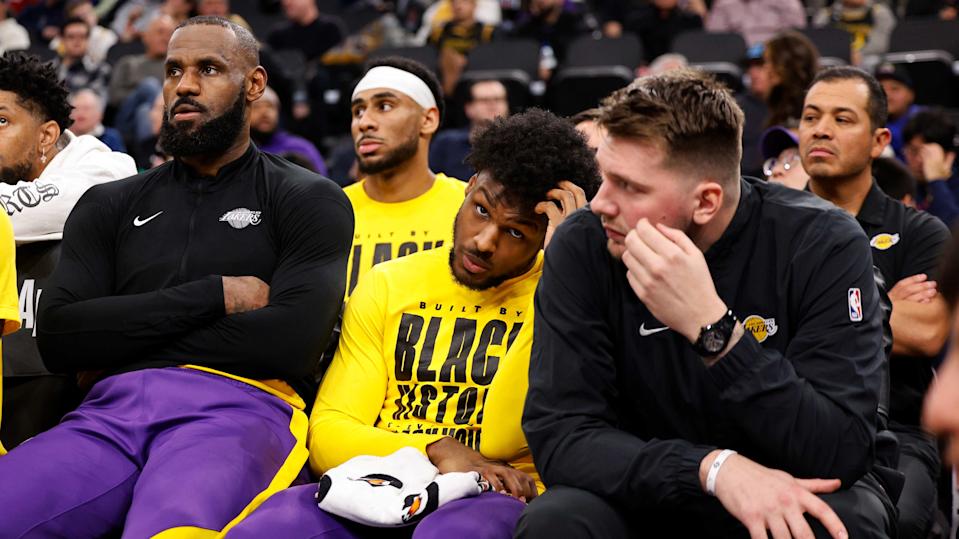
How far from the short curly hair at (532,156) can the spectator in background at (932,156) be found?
380cm

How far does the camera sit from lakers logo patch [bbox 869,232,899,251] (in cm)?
433

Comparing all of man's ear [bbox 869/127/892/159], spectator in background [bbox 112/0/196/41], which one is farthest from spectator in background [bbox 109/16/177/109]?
man's ear [bbox 869/127/892/159]

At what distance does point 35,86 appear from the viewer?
4.32 metres

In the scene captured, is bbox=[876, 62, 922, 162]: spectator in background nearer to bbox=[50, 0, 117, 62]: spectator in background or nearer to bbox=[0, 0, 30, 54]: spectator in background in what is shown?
bbox=[50, 0, 117, 62]: spectator in background

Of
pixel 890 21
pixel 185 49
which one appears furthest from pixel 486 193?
pixel 890 21

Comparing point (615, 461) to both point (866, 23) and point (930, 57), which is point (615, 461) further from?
point (866, 23)

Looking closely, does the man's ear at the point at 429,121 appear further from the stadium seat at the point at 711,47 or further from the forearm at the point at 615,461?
the stadium seat at the point at 711,47

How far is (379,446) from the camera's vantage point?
10.9ft

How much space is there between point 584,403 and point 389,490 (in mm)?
574

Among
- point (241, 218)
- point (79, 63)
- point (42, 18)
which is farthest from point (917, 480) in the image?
point (42, 18)

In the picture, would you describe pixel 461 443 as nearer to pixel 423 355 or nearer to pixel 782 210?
pixel 423 355

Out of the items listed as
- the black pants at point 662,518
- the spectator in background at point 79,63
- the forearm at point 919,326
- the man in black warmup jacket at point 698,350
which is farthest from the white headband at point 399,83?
the spectator in background at point 79,63

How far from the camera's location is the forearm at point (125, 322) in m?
3.50

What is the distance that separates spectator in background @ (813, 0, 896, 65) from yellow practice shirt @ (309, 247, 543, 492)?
7692mm
